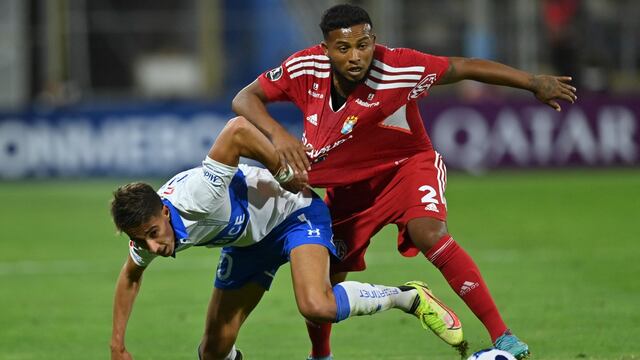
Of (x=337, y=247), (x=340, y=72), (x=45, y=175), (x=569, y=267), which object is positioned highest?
(x=340, y=72)

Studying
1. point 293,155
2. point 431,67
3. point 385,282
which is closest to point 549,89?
point 431,67

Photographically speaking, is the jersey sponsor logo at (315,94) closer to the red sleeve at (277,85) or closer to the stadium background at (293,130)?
the red sleeve at (277,85)

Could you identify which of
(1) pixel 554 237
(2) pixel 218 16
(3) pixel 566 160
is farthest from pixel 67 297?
(2) pixel 218 16

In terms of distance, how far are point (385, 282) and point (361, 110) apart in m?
4.31

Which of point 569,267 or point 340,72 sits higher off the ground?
point 340,72

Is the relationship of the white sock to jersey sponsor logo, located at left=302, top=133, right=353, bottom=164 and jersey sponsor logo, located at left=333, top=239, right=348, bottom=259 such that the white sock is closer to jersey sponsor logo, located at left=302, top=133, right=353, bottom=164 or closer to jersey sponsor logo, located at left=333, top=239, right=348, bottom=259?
jersey sponsor logo, located at left=333, top=239, right=348, bottom=259

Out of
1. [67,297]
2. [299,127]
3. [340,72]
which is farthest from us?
[299,127]

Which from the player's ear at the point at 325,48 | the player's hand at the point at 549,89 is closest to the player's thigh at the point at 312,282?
the player's ear at the point at 325,48

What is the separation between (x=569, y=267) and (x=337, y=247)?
16.7 feet

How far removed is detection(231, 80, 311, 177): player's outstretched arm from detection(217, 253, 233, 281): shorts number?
3.07ft

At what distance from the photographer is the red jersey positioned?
7453mm

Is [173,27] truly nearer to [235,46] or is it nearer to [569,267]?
[235,46]

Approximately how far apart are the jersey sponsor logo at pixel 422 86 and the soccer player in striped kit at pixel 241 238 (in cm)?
88

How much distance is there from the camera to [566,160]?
21672 millimetres
